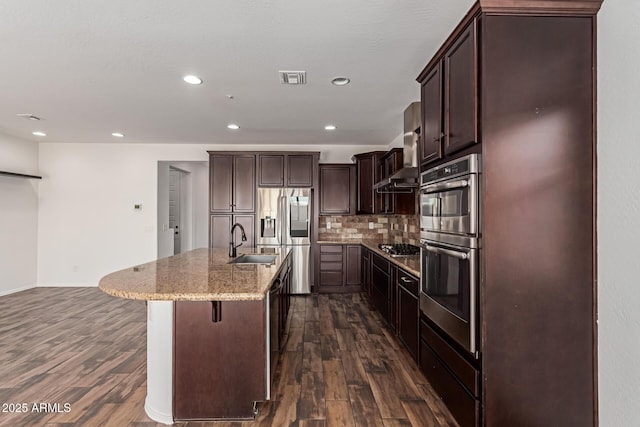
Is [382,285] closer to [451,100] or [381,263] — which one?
[381,263]

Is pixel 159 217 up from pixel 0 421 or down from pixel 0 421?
up

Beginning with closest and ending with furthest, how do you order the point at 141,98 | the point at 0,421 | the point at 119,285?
1. the point at 119,285
2. the point at 0,421
3. the point at 141,98

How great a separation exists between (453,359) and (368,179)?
Answer: 3.87 m

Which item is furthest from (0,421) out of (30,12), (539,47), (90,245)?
(90,245)

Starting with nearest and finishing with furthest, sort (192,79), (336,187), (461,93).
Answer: (461,93)
(192,79)
(336,187)

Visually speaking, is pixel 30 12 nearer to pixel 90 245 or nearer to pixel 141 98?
pixel 141 98

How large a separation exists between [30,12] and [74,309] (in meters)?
3.91

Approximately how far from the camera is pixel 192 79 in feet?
9.95

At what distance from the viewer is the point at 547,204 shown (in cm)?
163

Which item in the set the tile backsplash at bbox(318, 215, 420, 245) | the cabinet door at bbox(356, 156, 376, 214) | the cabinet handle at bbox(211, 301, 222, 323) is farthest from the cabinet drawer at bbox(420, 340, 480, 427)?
the tile backsplash at bbox(318, 215, 420, 245)

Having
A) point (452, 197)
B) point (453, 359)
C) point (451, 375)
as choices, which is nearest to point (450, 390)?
point (451, 375)

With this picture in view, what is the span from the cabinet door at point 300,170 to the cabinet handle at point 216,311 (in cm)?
361

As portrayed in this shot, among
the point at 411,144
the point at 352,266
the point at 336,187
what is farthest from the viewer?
the point at 336,187

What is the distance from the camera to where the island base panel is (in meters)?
2.06
